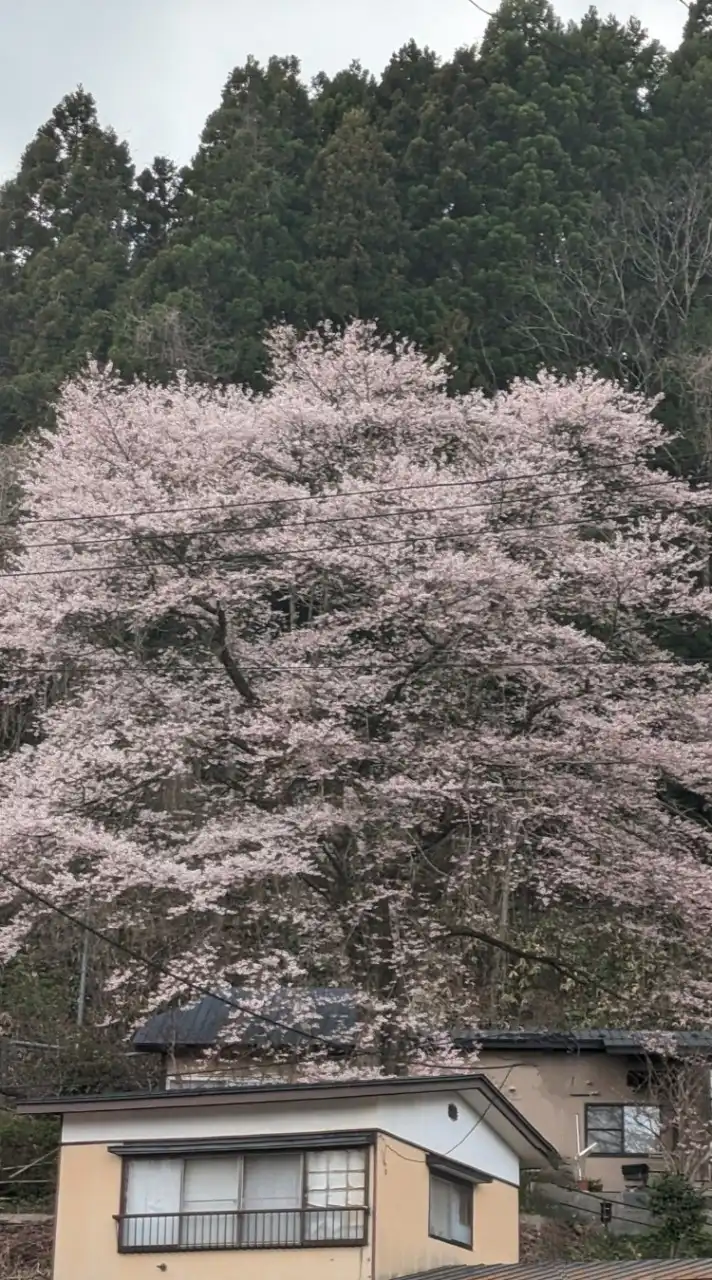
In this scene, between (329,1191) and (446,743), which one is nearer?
(329,1191)

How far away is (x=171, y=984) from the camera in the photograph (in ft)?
55.7

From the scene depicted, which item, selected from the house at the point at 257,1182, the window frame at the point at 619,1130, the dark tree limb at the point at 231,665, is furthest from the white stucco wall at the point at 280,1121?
the dark tree limb at the point at 231,665

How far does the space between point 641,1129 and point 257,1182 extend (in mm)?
8287

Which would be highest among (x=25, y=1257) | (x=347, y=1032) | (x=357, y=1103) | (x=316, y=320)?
(x=316, y=320)

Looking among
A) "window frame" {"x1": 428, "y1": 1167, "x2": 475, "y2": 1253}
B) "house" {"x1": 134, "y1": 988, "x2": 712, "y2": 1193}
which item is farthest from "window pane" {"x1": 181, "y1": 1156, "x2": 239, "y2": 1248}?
"house" {"x1": 134, "y1": 988, "x2": 712, "y2": 1193}

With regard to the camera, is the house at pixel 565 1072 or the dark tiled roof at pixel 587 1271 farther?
the house at pixel 565 1072

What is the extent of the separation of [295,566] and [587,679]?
4.18 meters

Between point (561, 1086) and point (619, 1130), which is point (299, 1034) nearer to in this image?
point (561, 1086)

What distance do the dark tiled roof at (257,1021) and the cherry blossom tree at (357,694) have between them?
0.37m

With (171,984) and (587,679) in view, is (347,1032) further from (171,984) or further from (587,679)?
(587,679)

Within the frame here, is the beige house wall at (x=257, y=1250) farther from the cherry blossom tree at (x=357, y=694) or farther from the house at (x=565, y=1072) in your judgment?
the house at (x=565, y=1072)

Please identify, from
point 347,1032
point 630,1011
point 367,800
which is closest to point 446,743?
point 367,800

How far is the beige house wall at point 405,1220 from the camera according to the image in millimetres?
11539

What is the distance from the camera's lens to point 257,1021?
17.0m
